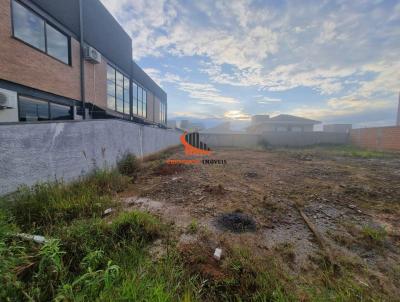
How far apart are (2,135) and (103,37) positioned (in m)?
8.72

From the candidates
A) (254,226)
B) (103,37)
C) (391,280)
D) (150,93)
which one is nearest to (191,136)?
(150,93)

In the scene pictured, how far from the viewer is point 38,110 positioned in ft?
17.9

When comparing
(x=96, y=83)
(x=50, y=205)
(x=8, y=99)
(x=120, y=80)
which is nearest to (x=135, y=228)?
(x=50, y=205)

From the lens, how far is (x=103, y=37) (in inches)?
343

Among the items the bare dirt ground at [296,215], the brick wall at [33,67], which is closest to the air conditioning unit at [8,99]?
the brick wall at [33,67]

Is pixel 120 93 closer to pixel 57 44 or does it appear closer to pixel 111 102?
pixel 111 102

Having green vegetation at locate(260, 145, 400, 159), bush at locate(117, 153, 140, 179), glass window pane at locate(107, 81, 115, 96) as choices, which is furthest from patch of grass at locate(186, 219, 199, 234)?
green vegetation at locate(260, 145, 400, 159)

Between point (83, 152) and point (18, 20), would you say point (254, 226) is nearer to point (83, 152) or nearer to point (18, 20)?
point (83, 152)

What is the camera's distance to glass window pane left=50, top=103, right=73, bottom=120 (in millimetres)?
5980

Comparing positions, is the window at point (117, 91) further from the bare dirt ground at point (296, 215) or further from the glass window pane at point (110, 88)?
the bare dirt ground at point (296, 215)

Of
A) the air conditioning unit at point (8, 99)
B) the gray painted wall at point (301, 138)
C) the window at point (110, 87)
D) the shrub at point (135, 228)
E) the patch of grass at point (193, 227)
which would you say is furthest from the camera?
the gray painted wall at point (301, 138)

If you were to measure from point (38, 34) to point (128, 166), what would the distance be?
5115 millimetres

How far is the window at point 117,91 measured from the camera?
31.1 feet

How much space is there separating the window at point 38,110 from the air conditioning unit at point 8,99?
0.18 metres
